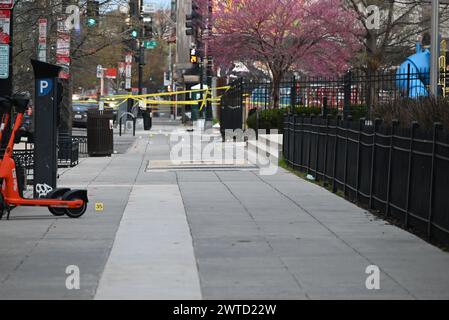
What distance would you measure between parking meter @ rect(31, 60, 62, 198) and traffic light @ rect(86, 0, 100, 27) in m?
12.4

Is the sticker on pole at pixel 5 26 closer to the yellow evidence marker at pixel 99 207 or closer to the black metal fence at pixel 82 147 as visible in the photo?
the yellow evidence marker at pixel 99 207

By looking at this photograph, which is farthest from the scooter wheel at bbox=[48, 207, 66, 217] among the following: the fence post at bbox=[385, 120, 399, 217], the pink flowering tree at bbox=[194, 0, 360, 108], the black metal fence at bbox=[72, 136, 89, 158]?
the pink flowering tree at bbox=[194, 0, 360, 108]

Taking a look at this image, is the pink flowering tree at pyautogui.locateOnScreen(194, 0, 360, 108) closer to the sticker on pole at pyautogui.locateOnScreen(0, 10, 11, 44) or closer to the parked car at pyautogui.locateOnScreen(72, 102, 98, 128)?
the parked car at pyautogui.locateOnScreen(72, 102, 98, 128)

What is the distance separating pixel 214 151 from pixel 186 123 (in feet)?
96.8

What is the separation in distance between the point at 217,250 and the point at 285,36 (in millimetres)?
28771

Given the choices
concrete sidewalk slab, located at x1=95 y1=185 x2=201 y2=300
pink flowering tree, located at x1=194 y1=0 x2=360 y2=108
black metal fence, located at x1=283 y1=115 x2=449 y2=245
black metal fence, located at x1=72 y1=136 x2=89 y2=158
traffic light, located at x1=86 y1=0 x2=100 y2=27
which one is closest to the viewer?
concrete sidewalk slab, located at x1=95 y1=185 x2=201 y2=300

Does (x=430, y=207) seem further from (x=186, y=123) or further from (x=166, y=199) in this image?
(x=186, y=123)

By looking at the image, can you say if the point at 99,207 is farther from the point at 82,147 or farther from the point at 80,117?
the point at 80,117

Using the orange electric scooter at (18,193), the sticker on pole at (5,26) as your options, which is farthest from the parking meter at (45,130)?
the sticker on pole at (5,26)

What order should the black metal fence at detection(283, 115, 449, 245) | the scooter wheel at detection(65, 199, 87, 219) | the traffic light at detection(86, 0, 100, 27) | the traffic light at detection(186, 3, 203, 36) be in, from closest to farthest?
the black metal fence at detection(283, 115, 449, 245) → the scooter wheel at detection(65, 199, 87, 219) → the traffic light at detection(86, 0, 100, 27) → the traffic light at detection(186, 3, 203, 36)

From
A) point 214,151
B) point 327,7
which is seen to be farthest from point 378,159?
point 327,7

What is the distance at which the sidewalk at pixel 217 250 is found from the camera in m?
7.91

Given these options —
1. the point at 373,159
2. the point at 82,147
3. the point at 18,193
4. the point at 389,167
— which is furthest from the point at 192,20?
the point at 18,193

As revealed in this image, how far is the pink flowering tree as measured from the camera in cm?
3562
